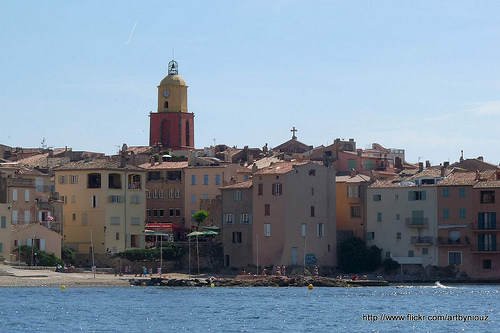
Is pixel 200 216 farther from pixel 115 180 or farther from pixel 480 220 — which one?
pixel 480 220

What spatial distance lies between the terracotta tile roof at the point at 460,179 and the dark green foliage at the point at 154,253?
2428cm

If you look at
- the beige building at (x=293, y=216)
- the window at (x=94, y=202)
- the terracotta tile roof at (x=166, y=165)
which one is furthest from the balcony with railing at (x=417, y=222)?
the window at (x=94, y=202)

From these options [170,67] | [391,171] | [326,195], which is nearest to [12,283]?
[326,195]

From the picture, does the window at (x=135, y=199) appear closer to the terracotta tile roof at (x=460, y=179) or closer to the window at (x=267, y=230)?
the window at (x=267, y=230)

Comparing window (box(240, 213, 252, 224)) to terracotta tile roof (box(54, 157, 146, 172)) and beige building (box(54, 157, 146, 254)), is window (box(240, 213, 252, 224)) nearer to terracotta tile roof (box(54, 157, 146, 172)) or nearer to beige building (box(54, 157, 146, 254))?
beige building (box(54, 157, 146, 254))

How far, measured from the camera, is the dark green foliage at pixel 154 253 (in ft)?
373

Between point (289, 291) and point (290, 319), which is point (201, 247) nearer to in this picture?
point (289, 291)

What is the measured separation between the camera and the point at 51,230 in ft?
360

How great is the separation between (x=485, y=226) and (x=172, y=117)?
49879 mm

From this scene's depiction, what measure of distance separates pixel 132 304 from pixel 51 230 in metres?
25.6

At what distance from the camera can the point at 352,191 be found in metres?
124

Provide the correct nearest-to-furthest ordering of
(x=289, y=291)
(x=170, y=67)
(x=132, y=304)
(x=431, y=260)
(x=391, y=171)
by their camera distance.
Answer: (x=132, y=304) < (x=289, y=291) < (x=431, y=260) < (x=391, y=171) < (x=170, y=67)

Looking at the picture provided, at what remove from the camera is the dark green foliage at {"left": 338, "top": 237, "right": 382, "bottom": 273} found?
391ft

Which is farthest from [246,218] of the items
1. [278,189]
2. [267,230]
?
[278,189]
